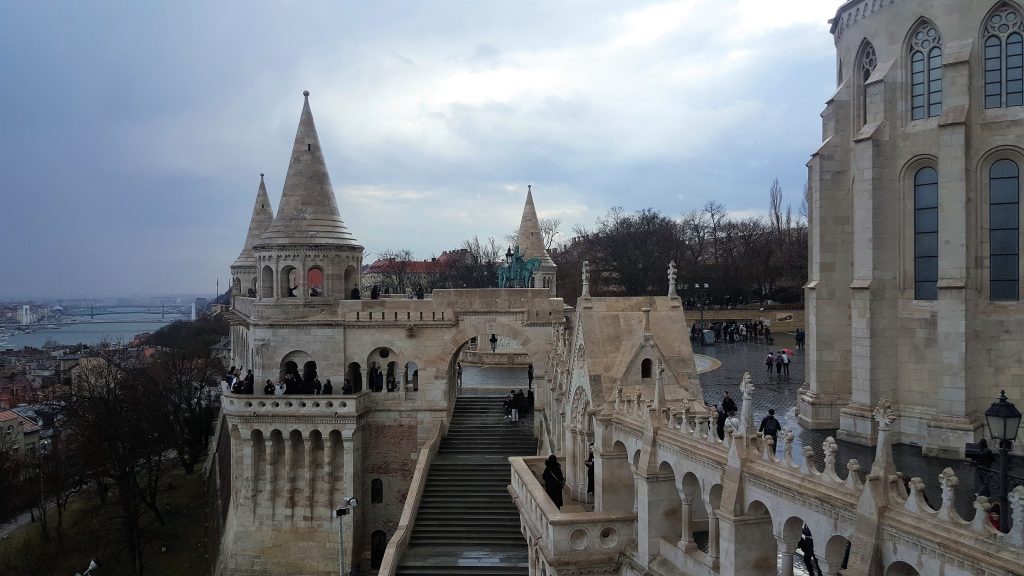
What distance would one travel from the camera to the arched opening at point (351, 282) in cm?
3116

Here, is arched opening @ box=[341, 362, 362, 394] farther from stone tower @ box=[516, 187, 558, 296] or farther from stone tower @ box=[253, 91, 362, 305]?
stone tower @ box=[516, 187, 558, 296]

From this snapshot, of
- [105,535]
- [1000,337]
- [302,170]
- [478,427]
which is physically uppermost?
[302,170]

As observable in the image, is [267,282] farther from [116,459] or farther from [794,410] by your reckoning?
[794,410]

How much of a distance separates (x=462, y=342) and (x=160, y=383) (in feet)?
93.1

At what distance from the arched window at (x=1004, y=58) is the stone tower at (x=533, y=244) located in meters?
28.2

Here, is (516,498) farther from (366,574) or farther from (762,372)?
(762,372)

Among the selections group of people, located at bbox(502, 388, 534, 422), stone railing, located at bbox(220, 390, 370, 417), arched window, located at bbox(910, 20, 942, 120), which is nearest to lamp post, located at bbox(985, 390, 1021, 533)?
arched window, located at bbox(910, 20, 942, 120)

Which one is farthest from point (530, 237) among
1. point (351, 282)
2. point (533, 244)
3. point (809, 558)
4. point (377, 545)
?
point (809, 558)

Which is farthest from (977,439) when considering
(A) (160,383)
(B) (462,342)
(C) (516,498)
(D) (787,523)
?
(A) (160,383)

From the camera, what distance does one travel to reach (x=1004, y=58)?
15250 millimetres

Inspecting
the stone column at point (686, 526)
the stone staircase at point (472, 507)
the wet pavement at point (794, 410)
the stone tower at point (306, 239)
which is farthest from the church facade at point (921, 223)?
the stone tower at point (306, 239)

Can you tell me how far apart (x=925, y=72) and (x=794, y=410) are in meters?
9.75

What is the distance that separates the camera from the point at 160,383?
48281 millimetres

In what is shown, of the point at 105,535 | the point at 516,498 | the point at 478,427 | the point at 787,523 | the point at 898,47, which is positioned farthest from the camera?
the point at 105,535
